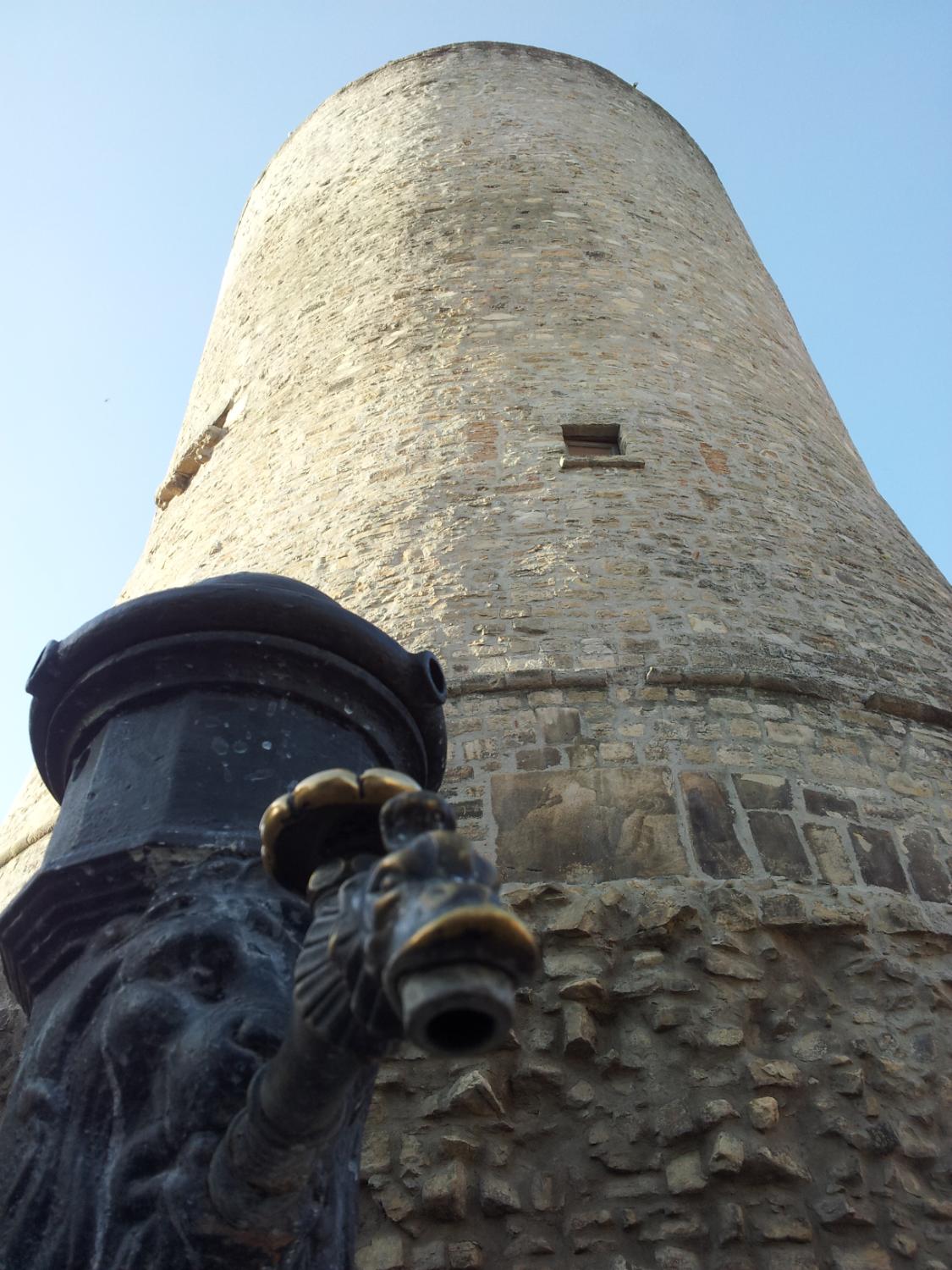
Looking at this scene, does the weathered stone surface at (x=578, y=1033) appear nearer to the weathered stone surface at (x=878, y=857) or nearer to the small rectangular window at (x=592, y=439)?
the weathered stone surface at (x=878, y=857)

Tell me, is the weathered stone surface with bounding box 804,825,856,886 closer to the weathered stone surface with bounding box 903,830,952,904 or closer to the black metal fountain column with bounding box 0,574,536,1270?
the weathered stone surface with bounding box 903,830,952,904

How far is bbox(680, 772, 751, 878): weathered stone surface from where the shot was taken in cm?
383

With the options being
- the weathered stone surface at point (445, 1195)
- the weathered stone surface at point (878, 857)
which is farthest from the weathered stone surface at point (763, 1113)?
the weathered stone surface at point (878, 857)

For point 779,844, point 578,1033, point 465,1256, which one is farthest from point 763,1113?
point 779,844

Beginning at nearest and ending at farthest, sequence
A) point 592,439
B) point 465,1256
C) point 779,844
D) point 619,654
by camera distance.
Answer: point 465,1256 < point 779,844 < point 619,654 < point 592,439

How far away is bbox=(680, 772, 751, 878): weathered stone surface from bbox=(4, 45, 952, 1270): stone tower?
0.04 ft

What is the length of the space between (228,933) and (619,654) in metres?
2.91

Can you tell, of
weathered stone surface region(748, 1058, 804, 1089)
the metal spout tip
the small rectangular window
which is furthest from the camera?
the small rectangular window

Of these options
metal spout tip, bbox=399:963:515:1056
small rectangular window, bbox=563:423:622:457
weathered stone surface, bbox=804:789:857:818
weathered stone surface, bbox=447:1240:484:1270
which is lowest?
metal spout tip, bbox=399:963:515:1056

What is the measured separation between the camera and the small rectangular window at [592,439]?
5.85 m

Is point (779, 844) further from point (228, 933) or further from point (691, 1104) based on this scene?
point (228, 933)

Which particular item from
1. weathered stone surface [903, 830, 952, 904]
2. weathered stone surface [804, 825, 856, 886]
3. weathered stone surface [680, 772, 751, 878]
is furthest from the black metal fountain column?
weathered stone surface [903, 830, 952, 904]

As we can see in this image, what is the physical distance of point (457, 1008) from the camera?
1204mm

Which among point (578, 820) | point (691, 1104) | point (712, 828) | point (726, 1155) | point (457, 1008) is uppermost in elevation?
point (578, 820)
